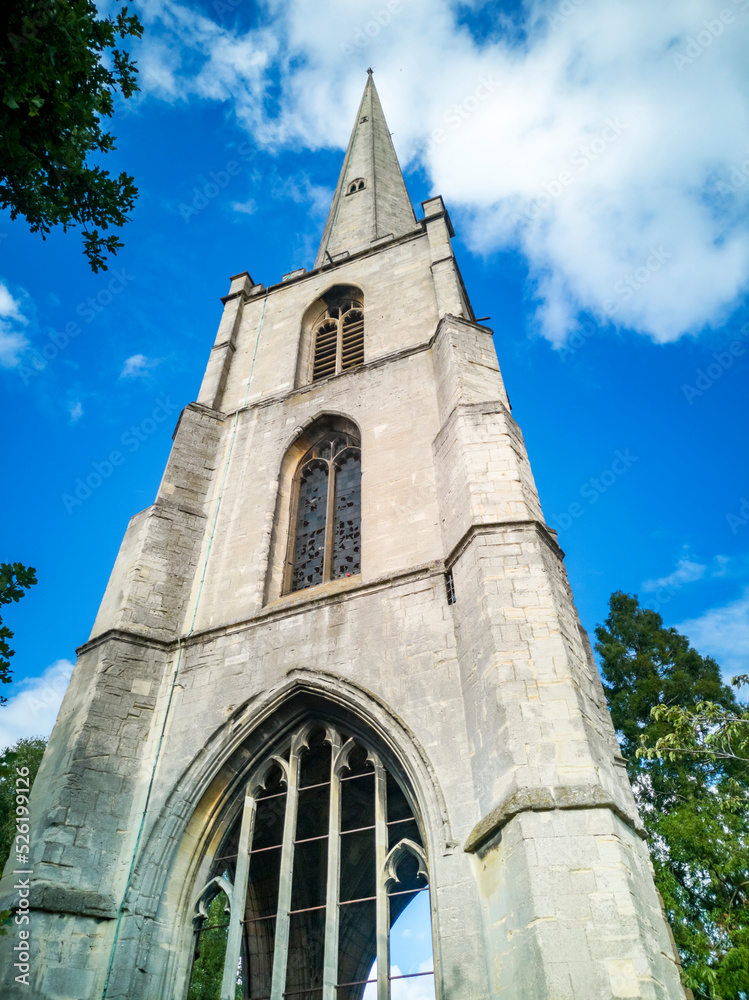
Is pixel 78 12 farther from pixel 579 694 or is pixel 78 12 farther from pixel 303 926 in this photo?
pixel 303 926

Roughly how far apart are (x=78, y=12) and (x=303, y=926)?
9.50 metres

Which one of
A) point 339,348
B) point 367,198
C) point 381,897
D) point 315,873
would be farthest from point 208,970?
point 367,198

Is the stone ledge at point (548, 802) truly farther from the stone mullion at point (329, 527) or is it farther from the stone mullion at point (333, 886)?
the stone mullion at point (329, 527)

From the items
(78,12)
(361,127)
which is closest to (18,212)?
(78,12)

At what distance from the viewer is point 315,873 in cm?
985

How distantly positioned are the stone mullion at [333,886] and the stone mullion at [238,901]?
2.40ft

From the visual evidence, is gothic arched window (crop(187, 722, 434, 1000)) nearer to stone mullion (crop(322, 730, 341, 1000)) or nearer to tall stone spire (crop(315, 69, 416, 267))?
stone mullion (crop(322, 730, 341, 1000))

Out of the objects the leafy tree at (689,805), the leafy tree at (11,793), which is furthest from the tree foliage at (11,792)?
the leafy tree at (689,805)

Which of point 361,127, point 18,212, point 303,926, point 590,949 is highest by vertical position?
point 361,127

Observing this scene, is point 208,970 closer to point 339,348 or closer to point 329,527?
point 329,527

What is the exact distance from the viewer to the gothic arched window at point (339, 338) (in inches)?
543

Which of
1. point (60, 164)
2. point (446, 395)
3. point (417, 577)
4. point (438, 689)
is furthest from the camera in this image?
point (446, 395)

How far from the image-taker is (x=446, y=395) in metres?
10.4

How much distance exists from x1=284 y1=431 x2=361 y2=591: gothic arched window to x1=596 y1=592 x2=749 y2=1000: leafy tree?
414cm
